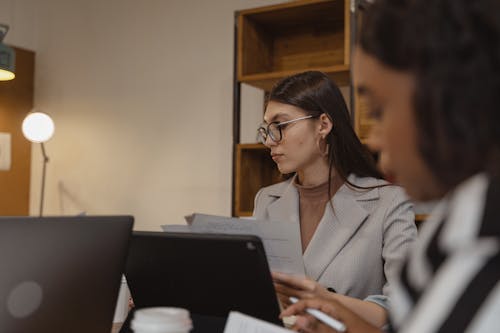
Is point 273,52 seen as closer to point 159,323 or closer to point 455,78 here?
point 159,323

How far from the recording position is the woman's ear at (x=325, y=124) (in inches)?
75.0

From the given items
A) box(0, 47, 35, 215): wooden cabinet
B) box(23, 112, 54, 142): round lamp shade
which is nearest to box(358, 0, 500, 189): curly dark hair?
box(23, 112, 54, 142): round lamp shade

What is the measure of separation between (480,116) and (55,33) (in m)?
4.20

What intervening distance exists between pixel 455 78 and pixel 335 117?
4.50 feet

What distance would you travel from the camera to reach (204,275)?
3.83 ft

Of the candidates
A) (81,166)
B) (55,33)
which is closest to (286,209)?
(81,166)

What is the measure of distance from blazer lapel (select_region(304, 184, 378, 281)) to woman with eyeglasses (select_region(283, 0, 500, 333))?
119 centimetres

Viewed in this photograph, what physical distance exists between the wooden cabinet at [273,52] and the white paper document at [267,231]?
160cm

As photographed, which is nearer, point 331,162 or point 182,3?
point 331,162

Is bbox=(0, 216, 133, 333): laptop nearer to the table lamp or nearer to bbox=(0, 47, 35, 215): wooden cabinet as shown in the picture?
the table lamp

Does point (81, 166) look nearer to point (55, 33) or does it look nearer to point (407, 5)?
point (55, 33)

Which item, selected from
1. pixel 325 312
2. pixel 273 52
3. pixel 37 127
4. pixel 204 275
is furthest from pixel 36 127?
pixel 325 312

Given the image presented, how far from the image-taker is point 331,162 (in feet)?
6.35

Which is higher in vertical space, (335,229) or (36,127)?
(36,127)
